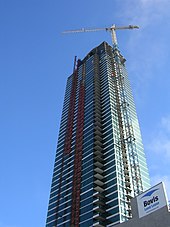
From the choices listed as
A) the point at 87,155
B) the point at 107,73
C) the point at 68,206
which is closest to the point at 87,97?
the point at 107,73

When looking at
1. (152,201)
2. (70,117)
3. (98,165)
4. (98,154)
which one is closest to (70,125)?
(70,117)

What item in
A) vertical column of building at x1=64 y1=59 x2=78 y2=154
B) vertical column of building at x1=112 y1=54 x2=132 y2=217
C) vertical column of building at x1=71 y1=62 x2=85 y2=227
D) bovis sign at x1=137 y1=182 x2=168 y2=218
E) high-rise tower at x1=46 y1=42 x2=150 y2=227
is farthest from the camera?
vertical column of building at x1=64 y1=59 x2=78 y2=154

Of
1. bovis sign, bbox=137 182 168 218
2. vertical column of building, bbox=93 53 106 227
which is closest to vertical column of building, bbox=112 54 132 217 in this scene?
vertical column of building, bbox=93 53 106 227

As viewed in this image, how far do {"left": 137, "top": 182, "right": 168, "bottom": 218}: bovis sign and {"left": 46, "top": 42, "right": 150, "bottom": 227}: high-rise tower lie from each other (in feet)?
163

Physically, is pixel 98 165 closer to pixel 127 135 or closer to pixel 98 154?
pixel 98 154

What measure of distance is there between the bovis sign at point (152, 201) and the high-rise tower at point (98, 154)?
49545 millimetres

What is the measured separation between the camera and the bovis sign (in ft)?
145

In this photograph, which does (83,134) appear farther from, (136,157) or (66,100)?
(66,100)

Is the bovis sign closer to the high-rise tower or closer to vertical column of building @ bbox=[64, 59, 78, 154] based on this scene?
the high-rise tower

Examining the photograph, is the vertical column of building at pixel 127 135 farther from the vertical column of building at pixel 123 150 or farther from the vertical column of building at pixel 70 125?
the vertical column of building at pixel 70 125

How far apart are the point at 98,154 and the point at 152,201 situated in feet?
249

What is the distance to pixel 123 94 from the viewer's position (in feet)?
493

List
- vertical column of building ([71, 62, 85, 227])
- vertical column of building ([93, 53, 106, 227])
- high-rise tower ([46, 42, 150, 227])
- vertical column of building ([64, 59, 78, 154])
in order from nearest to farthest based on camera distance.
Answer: vertical column of building ([93, 53, 106, 227]) < high-rise tower ([46, 42, 150, 227]) < vertical column of building ([71, 62, 85, 227]) < vertical column of building ([64, 59, 78, 154])

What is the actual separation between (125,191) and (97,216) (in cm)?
1359
